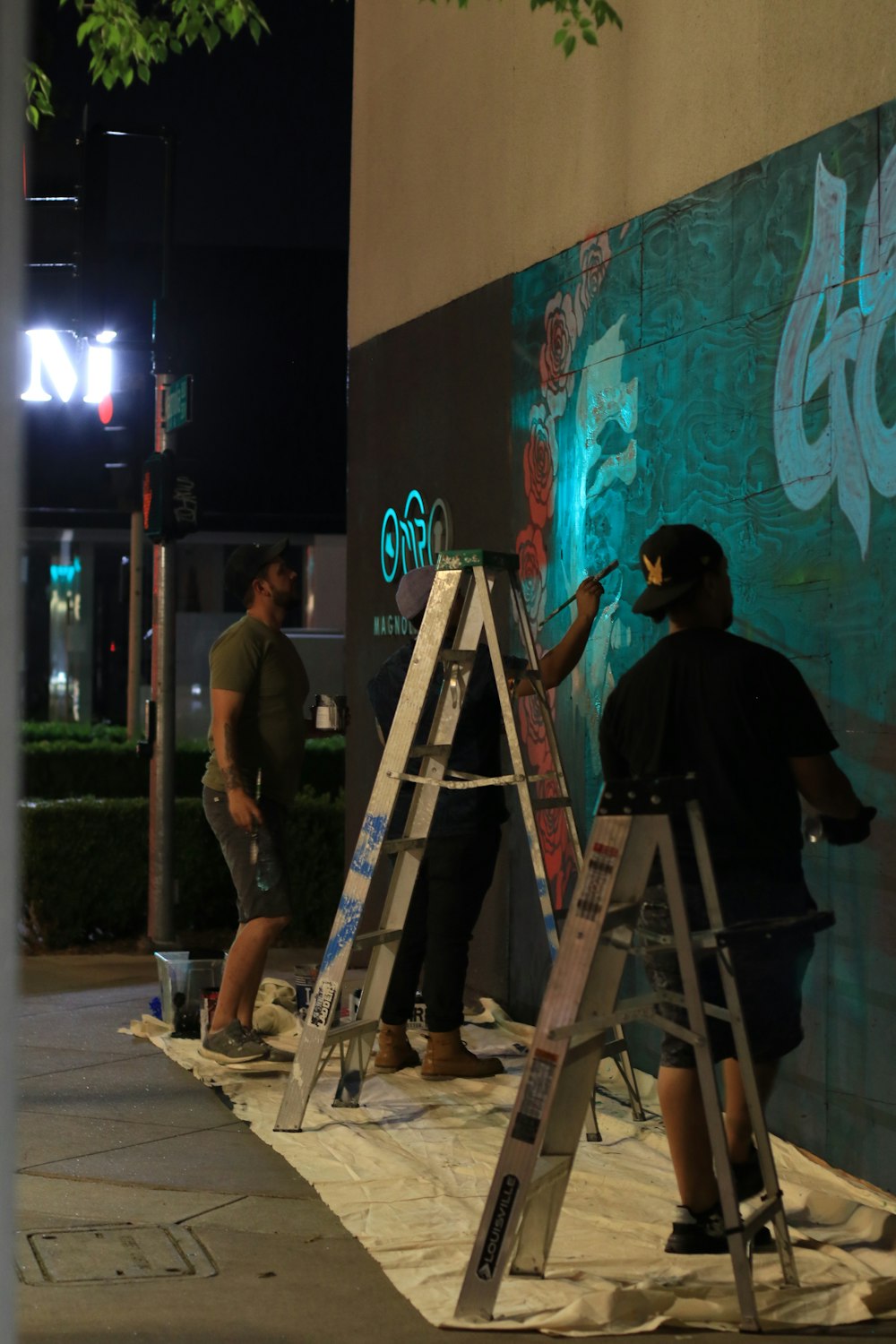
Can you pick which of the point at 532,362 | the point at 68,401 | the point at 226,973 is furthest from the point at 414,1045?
the point at 68,401

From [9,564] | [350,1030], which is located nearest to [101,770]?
[350,1030]

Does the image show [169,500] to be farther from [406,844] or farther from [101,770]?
[101,770]

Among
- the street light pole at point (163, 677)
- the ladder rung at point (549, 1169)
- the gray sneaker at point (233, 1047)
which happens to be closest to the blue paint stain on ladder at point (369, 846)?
the gray sneaker at point (233, 1047)

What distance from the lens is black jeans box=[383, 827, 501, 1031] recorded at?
6.90 metres

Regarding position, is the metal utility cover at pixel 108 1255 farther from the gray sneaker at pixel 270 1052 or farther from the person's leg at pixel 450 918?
the gray sneaker at pixel 270 1052

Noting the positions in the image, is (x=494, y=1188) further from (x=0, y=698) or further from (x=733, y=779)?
(x=0, y=698)

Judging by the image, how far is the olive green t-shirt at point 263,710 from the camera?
7211 mm

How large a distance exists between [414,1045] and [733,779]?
3476mm

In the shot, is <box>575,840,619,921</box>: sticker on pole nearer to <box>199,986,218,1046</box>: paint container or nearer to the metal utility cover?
the metal utility cover

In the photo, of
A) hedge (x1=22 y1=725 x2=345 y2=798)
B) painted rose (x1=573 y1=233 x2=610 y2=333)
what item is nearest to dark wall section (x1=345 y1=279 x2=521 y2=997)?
painted rose (x1=573 y1=233 x2=610 y2=333)

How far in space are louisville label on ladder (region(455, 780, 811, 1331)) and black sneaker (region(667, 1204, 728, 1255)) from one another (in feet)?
0.78

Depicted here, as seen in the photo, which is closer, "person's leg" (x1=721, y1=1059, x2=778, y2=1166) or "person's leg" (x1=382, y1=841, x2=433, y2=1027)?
"person's leg" (x1=721, y1=1059, x2=778, y2=1166)

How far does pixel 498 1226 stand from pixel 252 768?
3.33 meters

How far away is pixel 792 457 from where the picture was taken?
19.3 feet
